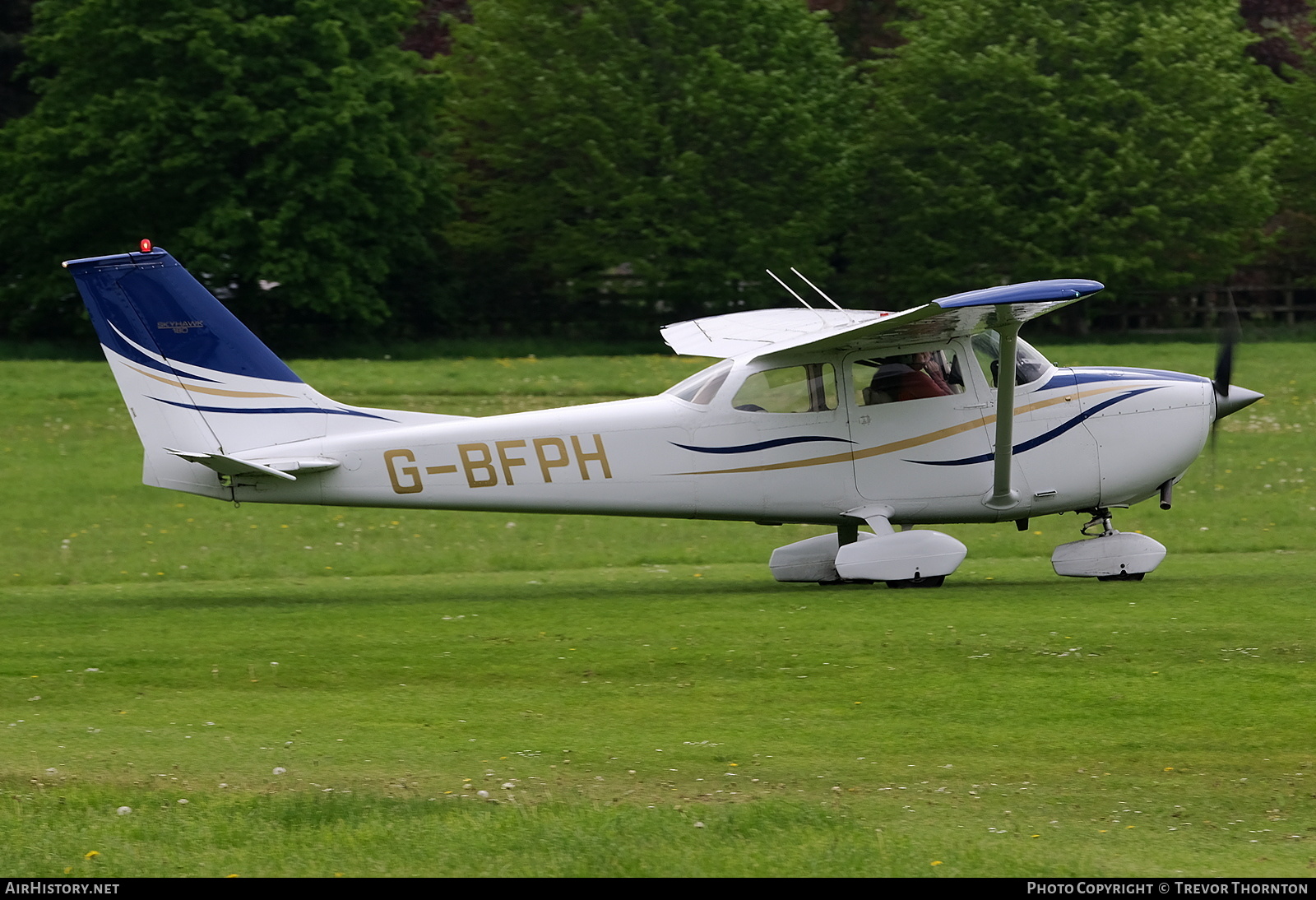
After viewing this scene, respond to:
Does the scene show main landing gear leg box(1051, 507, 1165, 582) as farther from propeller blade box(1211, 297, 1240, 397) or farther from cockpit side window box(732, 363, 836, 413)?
cockpit side window box(732, 363, 836, 413)

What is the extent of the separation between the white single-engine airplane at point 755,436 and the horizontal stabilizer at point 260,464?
0.02m

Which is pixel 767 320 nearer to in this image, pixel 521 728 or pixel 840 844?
pixel 521 728

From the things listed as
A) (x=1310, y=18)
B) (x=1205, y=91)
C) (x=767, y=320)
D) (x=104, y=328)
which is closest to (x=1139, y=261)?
(x=1205, y=91)

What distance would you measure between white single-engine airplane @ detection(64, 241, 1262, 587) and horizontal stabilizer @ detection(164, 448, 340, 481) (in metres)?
0.02

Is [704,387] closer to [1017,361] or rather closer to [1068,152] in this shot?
[1017,361]

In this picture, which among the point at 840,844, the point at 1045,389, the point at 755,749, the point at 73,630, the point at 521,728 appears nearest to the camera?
the point at 840,844

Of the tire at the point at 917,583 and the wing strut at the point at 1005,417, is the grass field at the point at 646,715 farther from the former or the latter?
the wing strut at the point at 1005,417

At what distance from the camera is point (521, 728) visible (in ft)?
31.1

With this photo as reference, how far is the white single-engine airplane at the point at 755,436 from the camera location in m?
13.7

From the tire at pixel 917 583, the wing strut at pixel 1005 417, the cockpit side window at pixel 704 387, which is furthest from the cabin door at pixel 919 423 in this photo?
the cockpit side window at pixel 704 387

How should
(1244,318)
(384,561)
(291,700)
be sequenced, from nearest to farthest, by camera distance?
1. (291,700)
2. (384,561)
3. (1244,318)

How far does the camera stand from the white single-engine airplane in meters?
13.7

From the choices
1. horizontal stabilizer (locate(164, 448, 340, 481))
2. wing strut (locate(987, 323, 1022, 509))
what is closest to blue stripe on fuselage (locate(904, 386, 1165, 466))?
wing strut (locate(987, 323, 1022, 509))

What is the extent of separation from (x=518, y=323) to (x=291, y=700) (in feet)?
126
